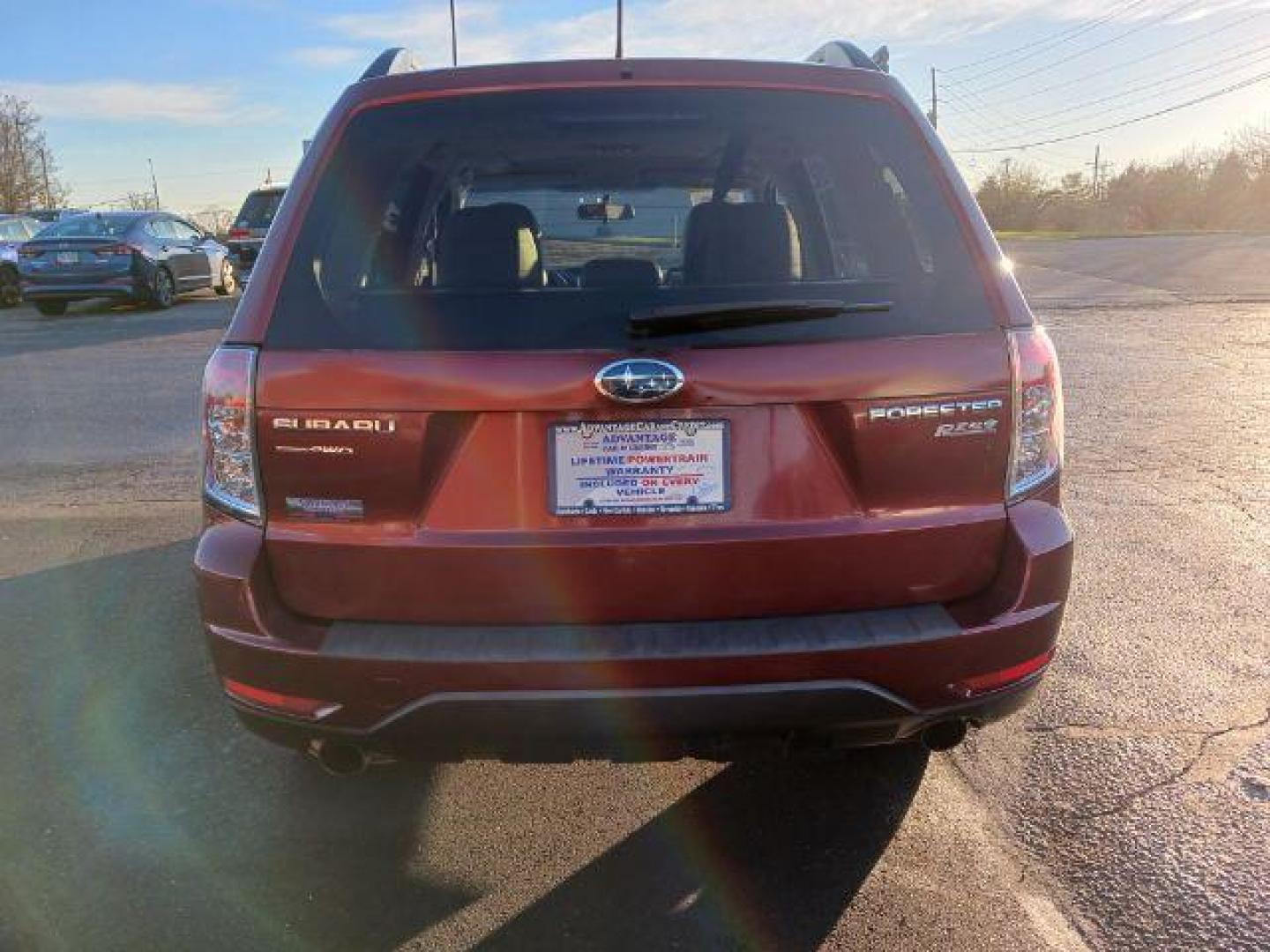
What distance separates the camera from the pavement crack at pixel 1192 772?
282cm

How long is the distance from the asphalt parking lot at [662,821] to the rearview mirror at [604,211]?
227cm

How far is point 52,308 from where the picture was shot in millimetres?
16500

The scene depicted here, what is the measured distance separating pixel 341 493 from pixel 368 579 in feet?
0.62

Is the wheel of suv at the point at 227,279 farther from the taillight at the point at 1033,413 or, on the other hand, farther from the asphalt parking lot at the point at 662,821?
the taillight at the point at 1033,413

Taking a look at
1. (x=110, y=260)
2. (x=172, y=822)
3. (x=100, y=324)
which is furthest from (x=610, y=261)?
(x=110, y=260)

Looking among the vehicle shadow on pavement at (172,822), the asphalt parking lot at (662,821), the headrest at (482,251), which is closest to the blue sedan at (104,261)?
the asphalt parking lot at (662,821)

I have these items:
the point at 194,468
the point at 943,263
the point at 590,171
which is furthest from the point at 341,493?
the point at 194,468

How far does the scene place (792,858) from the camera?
2.68 meters

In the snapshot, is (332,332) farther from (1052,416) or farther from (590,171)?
(590,171)

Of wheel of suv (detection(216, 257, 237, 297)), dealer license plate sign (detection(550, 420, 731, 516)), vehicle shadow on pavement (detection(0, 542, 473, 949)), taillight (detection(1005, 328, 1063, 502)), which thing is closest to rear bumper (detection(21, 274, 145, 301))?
wheel of suv (detection(216, 257, 237, 297))

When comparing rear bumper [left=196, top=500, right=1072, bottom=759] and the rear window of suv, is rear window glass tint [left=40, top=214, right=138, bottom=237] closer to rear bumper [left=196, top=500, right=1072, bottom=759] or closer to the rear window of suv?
the rear window of suv

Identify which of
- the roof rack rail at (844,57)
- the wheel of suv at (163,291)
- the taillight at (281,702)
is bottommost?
the wheel of suv at (163,291)

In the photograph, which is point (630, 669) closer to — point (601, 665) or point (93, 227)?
point (601, 665)

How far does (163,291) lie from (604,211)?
48.1 ft
